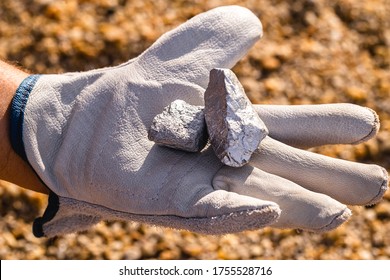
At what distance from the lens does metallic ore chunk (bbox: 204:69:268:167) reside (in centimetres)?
200

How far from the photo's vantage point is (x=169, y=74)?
217 cm

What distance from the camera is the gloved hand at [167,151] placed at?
198cm

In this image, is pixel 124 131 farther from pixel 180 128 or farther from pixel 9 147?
pixel 9 147

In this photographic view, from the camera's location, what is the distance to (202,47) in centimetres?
220

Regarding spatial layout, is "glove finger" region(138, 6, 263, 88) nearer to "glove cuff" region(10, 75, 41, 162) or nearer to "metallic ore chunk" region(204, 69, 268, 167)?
"metallic ore chunk" region(204, 69, 268, 167)

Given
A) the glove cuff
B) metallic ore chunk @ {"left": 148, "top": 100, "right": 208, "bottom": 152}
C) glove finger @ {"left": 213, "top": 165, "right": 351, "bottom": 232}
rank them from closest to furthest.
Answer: glove finger @ {"left": 213, "top": 165, "right": 351, "bottom": 232}
metallic ore chunk @ {"left": 148, "top": 100, "right": 208, "bottom": 152}
the glove cuff

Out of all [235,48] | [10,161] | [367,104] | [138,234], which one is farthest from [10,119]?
[367,104]

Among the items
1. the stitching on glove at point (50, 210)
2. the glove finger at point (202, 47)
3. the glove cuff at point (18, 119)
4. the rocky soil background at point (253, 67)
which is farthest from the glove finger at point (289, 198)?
the rocky soil background at point (253, 67)

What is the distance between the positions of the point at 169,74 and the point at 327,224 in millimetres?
685

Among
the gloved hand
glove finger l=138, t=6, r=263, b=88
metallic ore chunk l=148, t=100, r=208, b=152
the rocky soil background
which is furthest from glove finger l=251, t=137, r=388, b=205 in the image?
the rocky soil background

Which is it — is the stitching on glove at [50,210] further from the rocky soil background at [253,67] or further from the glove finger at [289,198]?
the rocky soil background at [253,67]

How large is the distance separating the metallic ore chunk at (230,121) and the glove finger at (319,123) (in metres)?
0.12

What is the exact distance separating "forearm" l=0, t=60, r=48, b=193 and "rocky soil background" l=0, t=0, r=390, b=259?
699 millimetres

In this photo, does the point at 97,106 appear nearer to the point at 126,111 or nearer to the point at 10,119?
the point at 126,111
